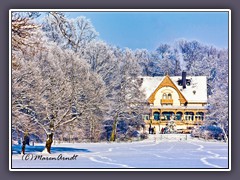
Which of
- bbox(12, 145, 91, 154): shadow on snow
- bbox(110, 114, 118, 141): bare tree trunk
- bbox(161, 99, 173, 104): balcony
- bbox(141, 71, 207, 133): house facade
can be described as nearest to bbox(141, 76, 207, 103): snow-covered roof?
bbox(141, 71, 207, 133): house facade

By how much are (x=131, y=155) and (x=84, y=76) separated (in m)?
0.81

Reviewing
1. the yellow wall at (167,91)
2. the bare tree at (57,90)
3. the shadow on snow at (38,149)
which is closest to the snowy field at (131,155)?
the shadow on snow at (38,149)

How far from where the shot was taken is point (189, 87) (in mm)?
5812

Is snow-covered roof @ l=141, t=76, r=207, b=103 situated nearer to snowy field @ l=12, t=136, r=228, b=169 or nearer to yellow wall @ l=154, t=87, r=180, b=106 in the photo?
yellow wall @ l=154, t=87, r=180, b=106

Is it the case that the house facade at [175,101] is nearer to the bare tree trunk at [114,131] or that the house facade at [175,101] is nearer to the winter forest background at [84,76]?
Result: the winter forest background at [84,76]

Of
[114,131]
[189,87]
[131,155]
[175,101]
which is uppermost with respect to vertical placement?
[189,87]

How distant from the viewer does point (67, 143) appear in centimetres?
584

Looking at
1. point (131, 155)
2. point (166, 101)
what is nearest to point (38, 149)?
point (131, 155)

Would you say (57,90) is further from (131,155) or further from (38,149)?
(131,155)

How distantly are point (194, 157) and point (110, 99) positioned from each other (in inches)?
35.2

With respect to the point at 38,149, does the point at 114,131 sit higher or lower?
higher

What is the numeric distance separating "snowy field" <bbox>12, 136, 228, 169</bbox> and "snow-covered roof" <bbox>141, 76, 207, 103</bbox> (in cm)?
38

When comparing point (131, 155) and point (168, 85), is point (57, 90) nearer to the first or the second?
point (131, 155)
